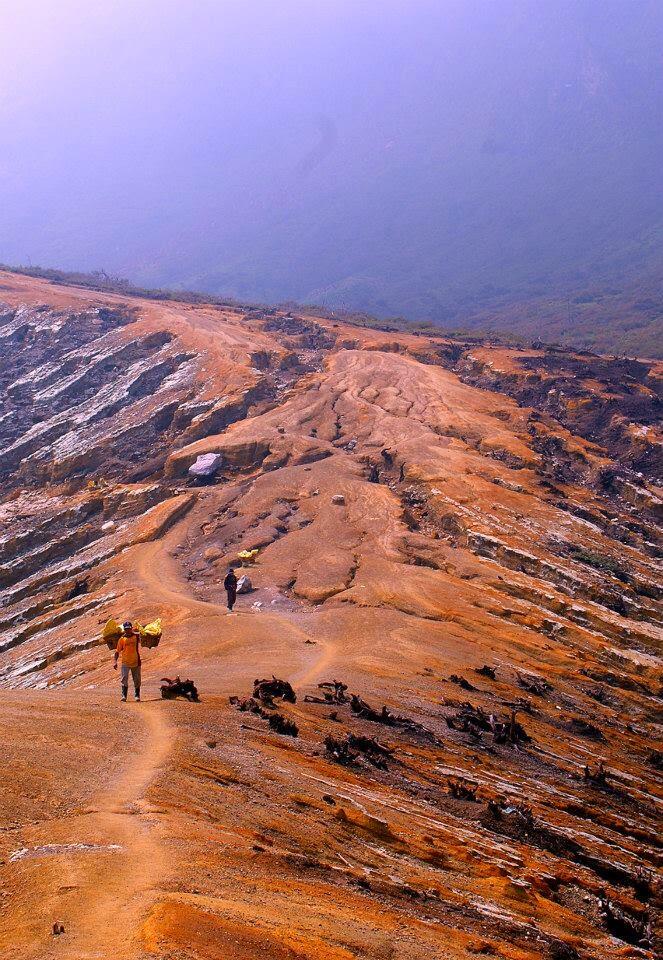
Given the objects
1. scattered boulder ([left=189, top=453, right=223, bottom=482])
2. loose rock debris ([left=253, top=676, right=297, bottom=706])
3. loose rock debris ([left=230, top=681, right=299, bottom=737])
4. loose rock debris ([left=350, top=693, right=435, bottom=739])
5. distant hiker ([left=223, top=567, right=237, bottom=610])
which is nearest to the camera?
loose rock debris ([left=230, top=681, right=299, bottom=737])

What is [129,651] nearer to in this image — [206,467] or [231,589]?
[231,589]

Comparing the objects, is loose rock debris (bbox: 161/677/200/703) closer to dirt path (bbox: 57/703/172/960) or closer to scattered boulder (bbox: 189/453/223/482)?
dirt path (bbox: 57/703/172/960)

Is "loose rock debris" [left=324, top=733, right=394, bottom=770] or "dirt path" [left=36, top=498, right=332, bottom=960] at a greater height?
"dirt path" [left=36, top=498, right=332, bottom=960]

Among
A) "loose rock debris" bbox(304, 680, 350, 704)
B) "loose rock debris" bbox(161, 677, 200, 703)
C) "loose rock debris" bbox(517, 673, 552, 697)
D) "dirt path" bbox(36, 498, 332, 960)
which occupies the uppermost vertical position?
"dirt path" bbox(36, 498, 332, 960)

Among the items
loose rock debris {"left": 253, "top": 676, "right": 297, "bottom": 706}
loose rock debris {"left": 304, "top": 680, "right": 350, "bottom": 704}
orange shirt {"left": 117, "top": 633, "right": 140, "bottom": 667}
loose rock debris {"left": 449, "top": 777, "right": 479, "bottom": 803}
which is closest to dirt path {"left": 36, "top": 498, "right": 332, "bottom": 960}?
orange shirt {"left": 117, "top": 633, "right": 140, "bottom": 667}

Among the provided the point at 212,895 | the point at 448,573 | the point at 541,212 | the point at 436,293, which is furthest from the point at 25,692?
the point at 541,212

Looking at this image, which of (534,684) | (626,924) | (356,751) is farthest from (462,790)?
(534,684)

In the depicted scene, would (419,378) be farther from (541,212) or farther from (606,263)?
(541,212)
